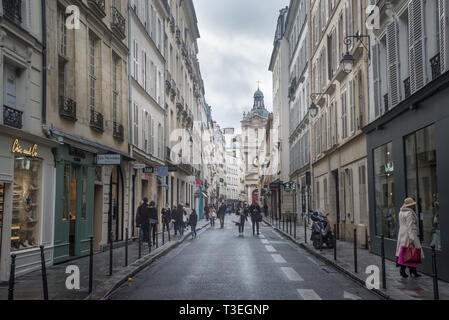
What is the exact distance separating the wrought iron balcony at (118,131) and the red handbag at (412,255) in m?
12.3

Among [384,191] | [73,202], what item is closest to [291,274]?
[384,191]

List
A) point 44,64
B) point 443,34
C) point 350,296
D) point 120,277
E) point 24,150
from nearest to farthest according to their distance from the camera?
point 350,296 → point 443,34 → point 120,277 → point 24,150 → point 44,64

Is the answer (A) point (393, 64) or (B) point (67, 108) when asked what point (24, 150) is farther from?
(A) point (393, 64)

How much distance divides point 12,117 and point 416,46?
957 centimetres

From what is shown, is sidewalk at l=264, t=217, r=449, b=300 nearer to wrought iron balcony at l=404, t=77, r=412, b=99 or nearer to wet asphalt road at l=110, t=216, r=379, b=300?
wet asphalt road at l=110, t=216, r=379, b=300

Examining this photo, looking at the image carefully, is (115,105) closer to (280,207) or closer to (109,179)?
(109,179)

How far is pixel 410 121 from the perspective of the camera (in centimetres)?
1370

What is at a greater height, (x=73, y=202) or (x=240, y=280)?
(x=73, y=202)

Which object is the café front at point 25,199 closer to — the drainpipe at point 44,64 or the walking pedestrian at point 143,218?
the drainpipe at point 44,64

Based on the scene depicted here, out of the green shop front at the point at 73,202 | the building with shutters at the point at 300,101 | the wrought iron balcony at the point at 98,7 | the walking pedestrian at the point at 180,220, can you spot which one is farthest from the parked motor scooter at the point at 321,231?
the building with shutters at the point at 300,101

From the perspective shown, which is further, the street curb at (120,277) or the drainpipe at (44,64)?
the drainpipe at (44,64)

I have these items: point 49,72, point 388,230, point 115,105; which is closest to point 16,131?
point 49,72

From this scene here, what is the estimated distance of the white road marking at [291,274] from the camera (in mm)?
11937

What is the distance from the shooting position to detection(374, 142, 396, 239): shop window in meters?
15.7
